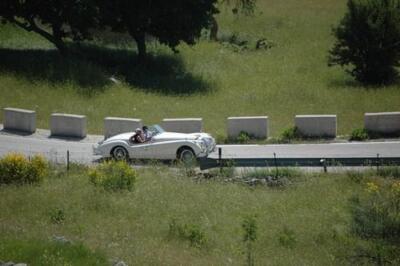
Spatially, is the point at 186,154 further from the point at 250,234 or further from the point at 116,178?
the point at 250,234

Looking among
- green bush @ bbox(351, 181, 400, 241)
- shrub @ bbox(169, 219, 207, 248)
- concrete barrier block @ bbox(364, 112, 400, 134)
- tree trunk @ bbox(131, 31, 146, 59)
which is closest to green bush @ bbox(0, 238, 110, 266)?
shrub @ bbox(169, 219, 207, 248)

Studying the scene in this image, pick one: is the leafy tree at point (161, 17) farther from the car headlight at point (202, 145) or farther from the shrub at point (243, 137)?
the car headlight at point (202, 145)

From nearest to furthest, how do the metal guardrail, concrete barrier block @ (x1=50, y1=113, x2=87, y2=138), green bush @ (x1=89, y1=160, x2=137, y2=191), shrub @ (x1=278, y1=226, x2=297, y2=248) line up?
shrub @ (x1=278, y1=226, x2=297, y2=248), green bush @ (x1=89, y1=160, x2=137, y2=191), the metal guardrail, concrete barrier block @ (x1=50, y1=113, x2=87, y2=138)

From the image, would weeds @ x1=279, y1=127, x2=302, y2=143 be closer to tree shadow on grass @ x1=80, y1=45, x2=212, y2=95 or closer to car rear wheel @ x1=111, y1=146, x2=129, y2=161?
car rear wheel @ x1=111, y1=146, x2=129, y2=161

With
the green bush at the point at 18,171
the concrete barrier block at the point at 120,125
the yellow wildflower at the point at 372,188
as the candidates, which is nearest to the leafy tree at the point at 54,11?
the concrete barrier block at the point at 120,125

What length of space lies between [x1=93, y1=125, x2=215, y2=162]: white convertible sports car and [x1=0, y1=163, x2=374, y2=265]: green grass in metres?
2.11

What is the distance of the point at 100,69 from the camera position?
3819cm

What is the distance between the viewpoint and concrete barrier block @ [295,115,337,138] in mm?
26062

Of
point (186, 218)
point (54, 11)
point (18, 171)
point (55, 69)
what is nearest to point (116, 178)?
point (18, 171)

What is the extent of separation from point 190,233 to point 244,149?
11.2 metres

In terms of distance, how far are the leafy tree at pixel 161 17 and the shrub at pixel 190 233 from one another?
26654mm

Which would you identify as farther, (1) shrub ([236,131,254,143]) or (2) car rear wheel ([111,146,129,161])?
(1) shrub ([236,131,254,143])

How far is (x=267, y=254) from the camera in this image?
43.4 ft

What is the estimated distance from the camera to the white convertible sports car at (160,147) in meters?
22.0
